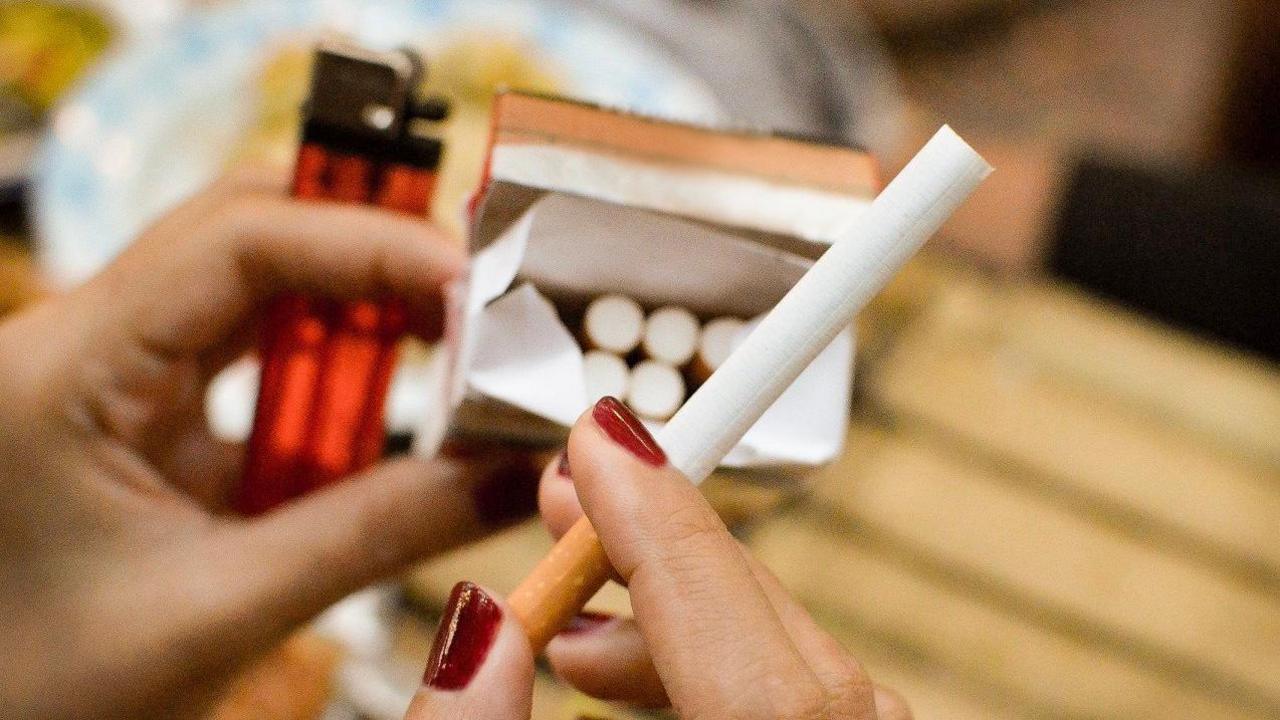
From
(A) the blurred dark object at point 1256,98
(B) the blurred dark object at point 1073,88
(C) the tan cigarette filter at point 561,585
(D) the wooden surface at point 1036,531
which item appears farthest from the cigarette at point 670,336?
(A) the blurred dark object at point 1256,98

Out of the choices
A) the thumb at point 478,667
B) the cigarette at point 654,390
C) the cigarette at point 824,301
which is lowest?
the thumb at point 478,667

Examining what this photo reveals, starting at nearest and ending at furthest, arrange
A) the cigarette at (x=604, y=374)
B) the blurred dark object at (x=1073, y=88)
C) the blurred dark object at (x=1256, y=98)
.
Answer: the cigarette at (x=604, y=374) < the blurred dark object at (x=1073, y=88) < the blurred dark object at (x=1256, y=98)

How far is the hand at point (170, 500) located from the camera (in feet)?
1.70

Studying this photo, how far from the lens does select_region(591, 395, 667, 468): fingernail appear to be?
36 centimetres

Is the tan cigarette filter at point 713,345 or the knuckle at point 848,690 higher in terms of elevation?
the tan cigarette filter at point 713,345

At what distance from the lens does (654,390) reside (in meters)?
0.46

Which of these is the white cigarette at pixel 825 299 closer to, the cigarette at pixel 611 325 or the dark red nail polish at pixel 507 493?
the cigarette at pixel 611 325

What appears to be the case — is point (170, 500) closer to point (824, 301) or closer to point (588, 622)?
point (588, 622)

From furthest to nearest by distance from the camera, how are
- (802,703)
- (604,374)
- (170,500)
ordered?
1. (170,500)
2. (604,374)
3. (802,703)

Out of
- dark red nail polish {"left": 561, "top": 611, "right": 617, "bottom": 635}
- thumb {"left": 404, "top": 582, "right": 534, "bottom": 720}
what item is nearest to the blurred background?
dark red nail polish {"left": 561, "top": 611, "right": 617, "bottom": 635}

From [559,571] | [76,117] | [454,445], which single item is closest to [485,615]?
[559,571]

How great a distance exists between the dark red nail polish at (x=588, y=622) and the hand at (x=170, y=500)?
0.36 ft

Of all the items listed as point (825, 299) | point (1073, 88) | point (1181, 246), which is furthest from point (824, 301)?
point (1073, 88)

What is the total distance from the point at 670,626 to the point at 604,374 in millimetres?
148
